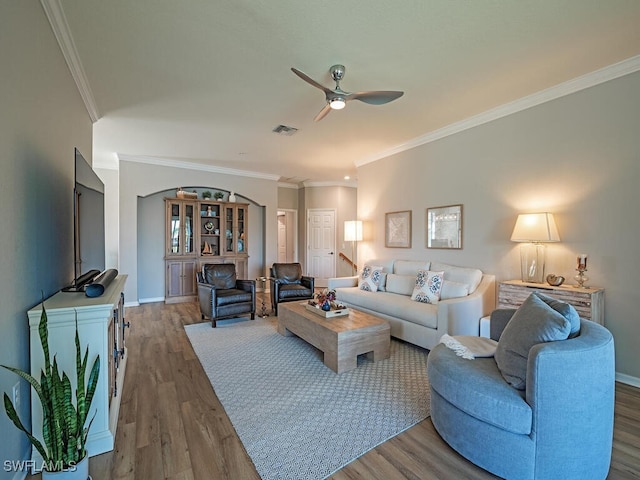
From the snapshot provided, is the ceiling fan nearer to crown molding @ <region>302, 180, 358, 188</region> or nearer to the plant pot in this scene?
the plant pot

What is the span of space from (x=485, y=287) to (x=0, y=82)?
14.1ft

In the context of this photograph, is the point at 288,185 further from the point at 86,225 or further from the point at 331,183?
the point at 86,225

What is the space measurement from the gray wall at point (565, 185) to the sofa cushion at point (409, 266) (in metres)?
0.24

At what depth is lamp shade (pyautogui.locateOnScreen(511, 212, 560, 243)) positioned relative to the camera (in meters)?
3.04

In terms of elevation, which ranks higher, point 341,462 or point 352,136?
point 352,136

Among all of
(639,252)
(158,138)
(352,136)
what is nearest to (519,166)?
(639,252)

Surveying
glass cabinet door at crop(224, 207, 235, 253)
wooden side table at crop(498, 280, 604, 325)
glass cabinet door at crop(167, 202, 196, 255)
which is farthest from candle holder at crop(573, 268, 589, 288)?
glass cabinet door at crop(167, 202, 196, 255)

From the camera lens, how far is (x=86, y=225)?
2342 mm

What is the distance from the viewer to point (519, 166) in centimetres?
351

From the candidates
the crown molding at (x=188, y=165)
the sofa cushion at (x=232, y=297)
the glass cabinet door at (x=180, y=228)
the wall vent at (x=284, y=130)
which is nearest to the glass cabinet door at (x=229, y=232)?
the glass cabinet door at (x=180, y=228)

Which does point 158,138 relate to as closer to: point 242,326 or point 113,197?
point 113,197

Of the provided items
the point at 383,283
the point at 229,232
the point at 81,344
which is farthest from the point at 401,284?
the point at 229,232

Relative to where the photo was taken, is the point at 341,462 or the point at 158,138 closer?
the point at 341,462

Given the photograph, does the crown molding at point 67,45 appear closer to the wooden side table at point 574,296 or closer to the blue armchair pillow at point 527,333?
the blue armchair pillow at point 527,333
